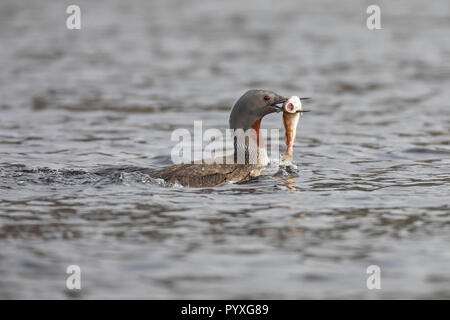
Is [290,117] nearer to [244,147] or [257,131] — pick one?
[257,131]

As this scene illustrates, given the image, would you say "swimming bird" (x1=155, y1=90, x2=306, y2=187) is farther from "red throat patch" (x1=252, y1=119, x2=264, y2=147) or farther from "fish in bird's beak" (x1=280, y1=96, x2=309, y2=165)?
"fish in bird's beak" (x1=280, y1=96, x2=309, y2=165)

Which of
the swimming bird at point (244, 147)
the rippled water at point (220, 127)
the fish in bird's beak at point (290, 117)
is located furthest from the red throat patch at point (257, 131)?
the rippled water at point (220, 127)

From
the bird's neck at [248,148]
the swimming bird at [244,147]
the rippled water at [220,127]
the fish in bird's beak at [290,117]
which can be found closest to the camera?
the rippled water at [220,127]

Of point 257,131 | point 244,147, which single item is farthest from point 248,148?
point 257,131

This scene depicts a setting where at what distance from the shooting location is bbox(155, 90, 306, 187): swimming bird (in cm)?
1022

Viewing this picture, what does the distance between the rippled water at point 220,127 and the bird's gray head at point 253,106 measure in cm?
77

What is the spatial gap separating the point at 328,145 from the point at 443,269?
5967mm

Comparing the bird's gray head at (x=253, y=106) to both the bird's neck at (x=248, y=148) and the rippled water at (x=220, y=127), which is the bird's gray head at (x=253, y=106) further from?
the rippled water at (x=220, y=127)

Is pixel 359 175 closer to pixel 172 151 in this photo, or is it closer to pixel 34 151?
pixel 172 151

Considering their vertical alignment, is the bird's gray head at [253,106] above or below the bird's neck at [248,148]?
above

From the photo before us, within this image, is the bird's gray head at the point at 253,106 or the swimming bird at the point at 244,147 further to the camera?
the bird's gray head at the point at 253,106

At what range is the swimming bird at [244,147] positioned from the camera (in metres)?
10.2

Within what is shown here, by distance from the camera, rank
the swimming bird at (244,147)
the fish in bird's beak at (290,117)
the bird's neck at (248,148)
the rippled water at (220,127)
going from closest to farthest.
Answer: the rippled water at (220,127), the swimming bird at (244,147), the fish in bird's beak at (290,117), the bird's neck at (248,148)

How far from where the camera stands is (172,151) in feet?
42.1
